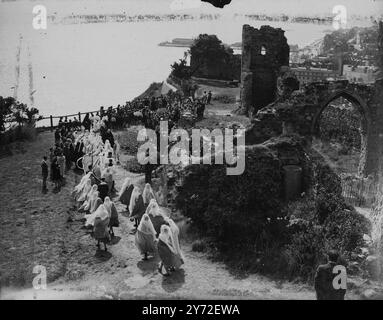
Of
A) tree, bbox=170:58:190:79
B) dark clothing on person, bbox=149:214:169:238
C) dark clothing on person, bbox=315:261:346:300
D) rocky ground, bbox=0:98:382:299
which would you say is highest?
tree, bbox=170:58:190:79

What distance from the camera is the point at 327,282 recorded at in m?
9.35

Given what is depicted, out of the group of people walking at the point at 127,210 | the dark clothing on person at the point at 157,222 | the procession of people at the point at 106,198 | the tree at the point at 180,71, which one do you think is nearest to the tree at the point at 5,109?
the procession of people at the point at 106,198

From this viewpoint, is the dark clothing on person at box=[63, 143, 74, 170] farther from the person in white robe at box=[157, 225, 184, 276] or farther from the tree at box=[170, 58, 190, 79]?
the tree at box=[170, 58, 190, 79]

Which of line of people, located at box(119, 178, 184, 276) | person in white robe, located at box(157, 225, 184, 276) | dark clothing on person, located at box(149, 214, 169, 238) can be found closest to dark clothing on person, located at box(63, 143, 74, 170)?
line of people, located at box(119, 178, 184, 276)

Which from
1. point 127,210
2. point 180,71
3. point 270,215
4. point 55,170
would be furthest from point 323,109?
point 180,71

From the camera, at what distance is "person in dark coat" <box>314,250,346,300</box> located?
929cm

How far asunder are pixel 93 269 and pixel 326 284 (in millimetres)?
5330

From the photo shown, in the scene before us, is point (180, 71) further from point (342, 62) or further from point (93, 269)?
point (93, 269)

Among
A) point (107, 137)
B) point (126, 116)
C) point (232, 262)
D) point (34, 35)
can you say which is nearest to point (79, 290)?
point (232, 262)

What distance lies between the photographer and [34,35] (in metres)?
20.8

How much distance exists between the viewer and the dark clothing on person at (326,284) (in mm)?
9289

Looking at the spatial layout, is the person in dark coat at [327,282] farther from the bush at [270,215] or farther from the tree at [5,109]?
the tree at [5,109]

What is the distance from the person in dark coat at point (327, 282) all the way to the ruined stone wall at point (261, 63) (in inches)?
805
